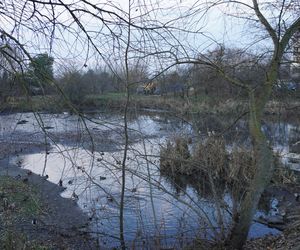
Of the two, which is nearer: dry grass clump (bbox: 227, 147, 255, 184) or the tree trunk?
the tree trunk

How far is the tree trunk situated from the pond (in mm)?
467

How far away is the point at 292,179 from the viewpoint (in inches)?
569

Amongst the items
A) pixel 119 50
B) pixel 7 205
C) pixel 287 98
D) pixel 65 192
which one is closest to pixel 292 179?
pixel 287 98

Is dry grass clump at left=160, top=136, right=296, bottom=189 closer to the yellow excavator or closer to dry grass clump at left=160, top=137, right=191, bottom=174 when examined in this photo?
dry grass clump at left=160, top=137, right=191, bottom=174

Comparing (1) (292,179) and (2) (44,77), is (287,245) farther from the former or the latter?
(1) (292,179)

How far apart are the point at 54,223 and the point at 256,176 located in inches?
222

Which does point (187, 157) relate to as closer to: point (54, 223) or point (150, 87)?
point (54, 223)

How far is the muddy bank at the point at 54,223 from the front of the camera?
9.26 meters

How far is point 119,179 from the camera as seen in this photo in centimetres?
1086

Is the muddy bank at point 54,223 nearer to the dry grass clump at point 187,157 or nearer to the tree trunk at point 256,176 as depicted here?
the tree trunk at point 256,176

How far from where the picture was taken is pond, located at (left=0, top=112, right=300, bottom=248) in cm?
512

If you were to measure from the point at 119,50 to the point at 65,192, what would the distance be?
990 cm

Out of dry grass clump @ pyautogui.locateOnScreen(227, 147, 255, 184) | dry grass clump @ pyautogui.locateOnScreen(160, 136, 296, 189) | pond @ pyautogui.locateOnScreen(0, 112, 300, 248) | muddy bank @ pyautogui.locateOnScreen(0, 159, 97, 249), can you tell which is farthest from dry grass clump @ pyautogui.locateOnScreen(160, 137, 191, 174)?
muddy bank @ pyautogui.locateOnScreen(0, 159, 97, 249)

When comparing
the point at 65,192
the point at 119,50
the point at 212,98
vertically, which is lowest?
the point at 65,192
